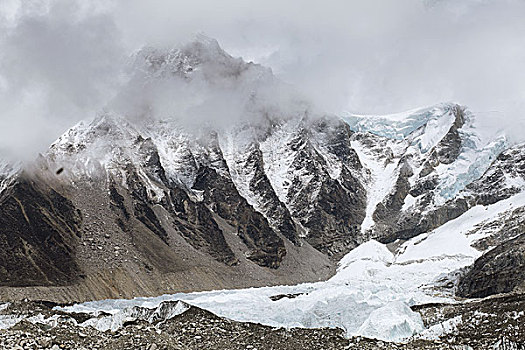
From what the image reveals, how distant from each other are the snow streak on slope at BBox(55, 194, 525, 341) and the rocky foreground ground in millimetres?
6458

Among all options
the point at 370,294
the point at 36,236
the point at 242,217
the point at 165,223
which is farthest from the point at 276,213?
the point at 370,294

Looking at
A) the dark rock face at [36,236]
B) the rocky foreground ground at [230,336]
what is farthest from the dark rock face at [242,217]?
the rocky foreground ground at [230,336]

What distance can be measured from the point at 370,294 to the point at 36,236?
64187mm

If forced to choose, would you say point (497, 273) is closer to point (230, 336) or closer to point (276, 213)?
point (230, 336)

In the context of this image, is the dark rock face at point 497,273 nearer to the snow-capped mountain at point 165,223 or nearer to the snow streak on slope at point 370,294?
the snow-capped mountain at point 165,223

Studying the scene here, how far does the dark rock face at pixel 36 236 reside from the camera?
83.1m

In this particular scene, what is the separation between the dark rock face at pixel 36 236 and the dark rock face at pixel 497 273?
64.7m

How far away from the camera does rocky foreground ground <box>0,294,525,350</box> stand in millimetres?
19969

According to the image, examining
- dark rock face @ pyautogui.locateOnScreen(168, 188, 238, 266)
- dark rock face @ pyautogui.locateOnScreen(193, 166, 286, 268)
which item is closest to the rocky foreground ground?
dark rock face @ pyautogui.locateOnScreen(168, 188, 238, 266)

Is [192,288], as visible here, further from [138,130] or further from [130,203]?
[138,130]

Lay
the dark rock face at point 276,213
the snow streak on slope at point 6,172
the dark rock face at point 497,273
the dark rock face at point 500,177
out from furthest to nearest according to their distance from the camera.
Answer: the dark rock face at point 500,177 < the dark rock face at point 276,213 < the snow streak on slope at point 6,172 < the dark rock face at point 497,273

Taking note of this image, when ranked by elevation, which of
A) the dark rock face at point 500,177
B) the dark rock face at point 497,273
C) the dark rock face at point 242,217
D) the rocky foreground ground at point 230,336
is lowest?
the rocky foreground ground at point 230,336

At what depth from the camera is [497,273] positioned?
67.4 meters

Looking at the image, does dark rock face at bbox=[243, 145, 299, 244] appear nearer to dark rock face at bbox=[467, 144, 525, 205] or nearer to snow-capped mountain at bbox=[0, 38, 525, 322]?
snow-capped mountain at bbox=[0, 38, 525, 322]
